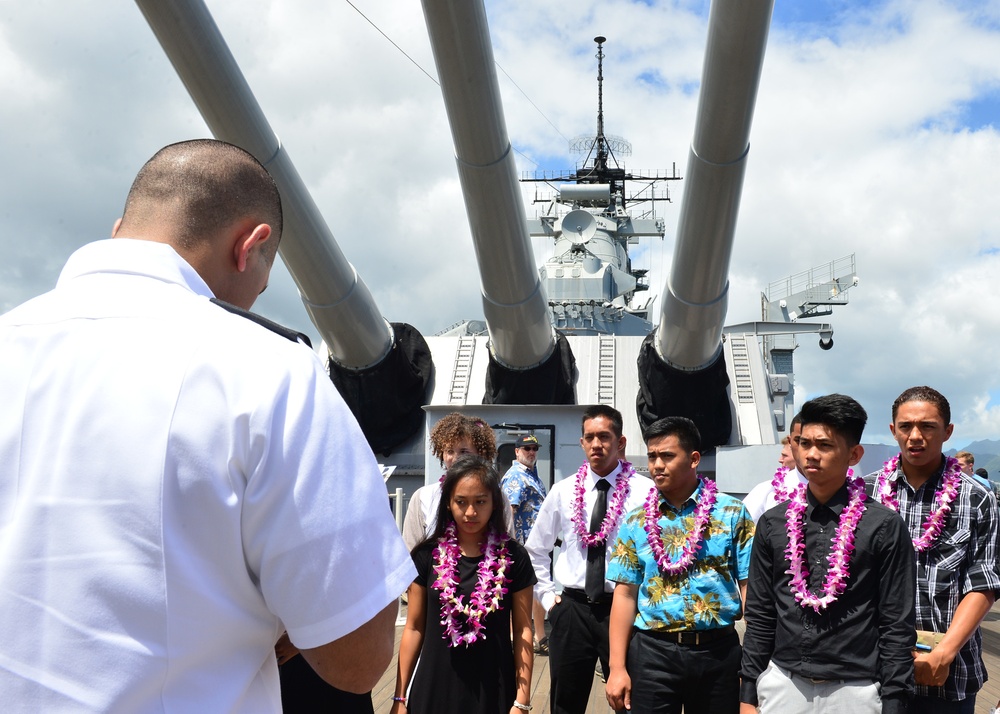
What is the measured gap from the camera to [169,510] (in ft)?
3.22

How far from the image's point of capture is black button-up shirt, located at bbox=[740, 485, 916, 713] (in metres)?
2.50

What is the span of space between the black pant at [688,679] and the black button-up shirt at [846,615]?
16.0 inches

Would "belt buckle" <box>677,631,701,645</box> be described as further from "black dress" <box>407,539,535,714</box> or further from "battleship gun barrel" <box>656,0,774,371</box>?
"battleship gun barrel" <box>656,0,774,371</box>

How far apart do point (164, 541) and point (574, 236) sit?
14.5 metres

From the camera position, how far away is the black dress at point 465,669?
2934 mm

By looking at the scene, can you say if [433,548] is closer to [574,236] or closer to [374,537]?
[374,537]

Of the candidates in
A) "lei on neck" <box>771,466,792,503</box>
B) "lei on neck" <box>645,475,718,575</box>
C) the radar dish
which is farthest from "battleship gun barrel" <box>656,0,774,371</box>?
the radar dish

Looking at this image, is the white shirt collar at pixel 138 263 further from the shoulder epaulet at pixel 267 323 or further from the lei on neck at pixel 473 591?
the lei on neck at pixel 473 591

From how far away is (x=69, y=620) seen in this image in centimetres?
96

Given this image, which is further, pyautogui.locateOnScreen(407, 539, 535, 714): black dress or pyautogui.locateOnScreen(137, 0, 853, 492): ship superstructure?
pyautogui.locateOnScreen(137, 0, 853, 492): ship superstructure

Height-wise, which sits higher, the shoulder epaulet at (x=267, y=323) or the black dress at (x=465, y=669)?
the shoulder epaulet at (x=267, y=323)

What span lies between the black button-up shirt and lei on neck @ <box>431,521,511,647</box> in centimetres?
78

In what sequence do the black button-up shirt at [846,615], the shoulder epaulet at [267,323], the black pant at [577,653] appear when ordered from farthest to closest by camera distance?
the black pant at [577,653], the black button-up shirt at [846,615], the shoulder epaulet at [267,323]

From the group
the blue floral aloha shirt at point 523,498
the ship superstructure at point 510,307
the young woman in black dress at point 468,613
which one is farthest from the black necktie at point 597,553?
the ship superstructure at point 510,307
